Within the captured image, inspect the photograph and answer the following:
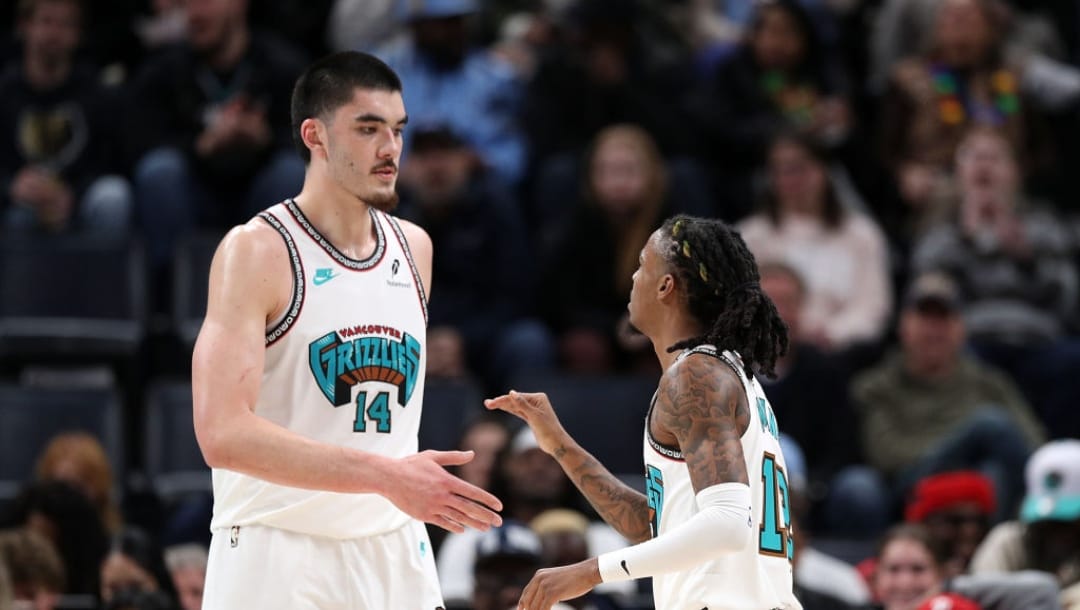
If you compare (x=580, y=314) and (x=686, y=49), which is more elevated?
(x=686, y=49)

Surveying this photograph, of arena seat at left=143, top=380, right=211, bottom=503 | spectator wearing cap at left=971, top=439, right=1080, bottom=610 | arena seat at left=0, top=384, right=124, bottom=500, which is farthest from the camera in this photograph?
arena seat at left=143, top=380, right=211, bottom=503

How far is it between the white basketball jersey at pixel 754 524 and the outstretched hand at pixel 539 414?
393 millimetres

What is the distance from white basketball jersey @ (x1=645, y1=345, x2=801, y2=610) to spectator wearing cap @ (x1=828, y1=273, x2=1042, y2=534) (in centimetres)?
542

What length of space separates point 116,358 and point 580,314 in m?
3.06

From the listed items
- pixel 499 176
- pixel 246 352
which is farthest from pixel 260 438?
pixel 499 176

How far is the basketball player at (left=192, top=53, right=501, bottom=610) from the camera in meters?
5.41

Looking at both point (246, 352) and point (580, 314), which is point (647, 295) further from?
point (580, 314)

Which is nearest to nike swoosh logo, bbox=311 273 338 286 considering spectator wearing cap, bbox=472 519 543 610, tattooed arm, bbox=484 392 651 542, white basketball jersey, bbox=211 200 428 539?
white basketball jersey, bbox=211 200 428 539

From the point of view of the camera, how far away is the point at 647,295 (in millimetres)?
5629

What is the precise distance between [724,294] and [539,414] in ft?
2.39

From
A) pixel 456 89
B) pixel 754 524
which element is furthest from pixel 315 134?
pixel 456 89

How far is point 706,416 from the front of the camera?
207 inches

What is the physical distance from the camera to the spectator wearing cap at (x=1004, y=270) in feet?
39.4

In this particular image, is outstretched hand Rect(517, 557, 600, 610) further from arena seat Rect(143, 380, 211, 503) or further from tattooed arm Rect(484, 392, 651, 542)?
arena seat Rect(143, 380, 211, 503)
